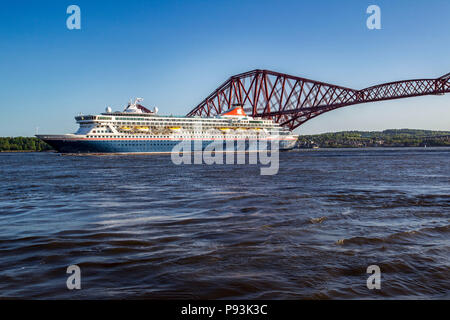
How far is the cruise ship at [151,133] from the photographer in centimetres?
6562

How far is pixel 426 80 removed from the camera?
81.8m

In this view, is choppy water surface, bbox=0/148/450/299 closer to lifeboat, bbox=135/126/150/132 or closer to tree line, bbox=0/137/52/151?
lifeboat, bbox=135/126/150/132

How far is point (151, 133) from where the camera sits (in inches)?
2867

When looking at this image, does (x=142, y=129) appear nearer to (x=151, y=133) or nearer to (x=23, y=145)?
(x=151, y=133)

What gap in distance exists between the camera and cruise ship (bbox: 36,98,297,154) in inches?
2584

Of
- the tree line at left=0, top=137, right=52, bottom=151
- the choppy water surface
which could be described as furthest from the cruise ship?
the tree line at left=0, top=137, right=52, bottom=151

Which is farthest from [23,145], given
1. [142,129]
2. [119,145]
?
[119,145]

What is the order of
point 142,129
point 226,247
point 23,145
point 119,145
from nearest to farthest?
point 226,247
point 119,145
point 142,129
point 23,145

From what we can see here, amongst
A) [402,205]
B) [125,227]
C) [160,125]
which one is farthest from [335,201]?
[160,125]

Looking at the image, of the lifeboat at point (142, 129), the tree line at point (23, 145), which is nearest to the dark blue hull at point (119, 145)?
the lifeboat at point (142, 129)

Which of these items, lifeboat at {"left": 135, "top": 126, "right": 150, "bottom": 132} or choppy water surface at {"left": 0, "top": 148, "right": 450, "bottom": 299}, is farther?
lifeboat at {"left": 135, "top": 126, "right": 150, "bottom": 132}

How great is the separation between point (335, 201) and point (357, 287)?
8455 millimetres

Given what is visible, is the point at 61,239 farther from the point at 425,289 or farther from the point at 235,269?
the point at 425,289

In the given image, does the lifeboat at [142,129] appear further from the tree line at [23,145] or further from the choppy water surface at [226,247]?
the tree line at [23,145]
